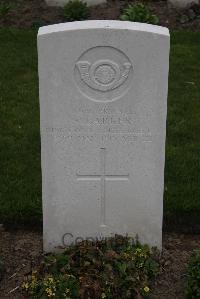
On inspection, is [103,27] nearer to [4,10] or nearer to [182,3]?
[4,10]

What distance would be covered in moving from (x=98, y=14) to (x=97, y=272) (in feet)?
21.6

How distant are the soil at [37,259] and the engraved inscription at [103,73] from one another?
1.30m

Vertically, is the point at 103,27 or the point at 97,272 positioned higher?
the point at 103,27

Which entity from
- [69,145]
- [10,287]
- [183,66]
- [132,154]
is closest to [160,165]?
[132,154]

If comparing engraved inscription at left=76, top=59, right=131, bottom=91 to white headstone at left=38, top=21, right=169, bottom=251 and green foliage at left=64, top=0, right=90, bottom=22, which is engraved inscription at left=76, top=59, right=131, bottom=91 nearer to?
white headstone at left=38, top=21, right=169, bottom=251

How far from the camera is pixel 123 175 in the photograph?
15.0ft

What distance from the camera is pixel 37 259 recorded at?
189 inches

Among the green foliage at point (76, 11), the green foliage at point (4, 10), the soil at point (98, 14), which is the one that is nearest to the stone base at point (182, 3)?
the soil at point (98, 14)

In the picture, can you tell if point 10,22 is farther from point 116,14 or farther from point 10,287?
point 10,287

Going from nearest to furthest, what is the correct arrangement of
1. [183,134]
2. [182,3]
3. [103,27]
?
[103,27] < [183,134] < [182,3]

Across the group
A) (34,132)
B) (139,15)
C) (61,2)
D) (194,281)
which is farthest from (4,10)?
(194,281)

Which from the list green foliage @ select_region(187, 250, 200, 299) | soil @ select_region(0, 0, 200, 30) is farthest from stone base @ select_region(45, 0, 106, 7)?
green foliage @ select_region(187, 250, 200, 299)

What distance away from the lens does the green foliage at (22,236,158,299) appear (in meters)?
4.23

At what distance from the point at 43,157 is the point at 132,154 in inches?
23.8
